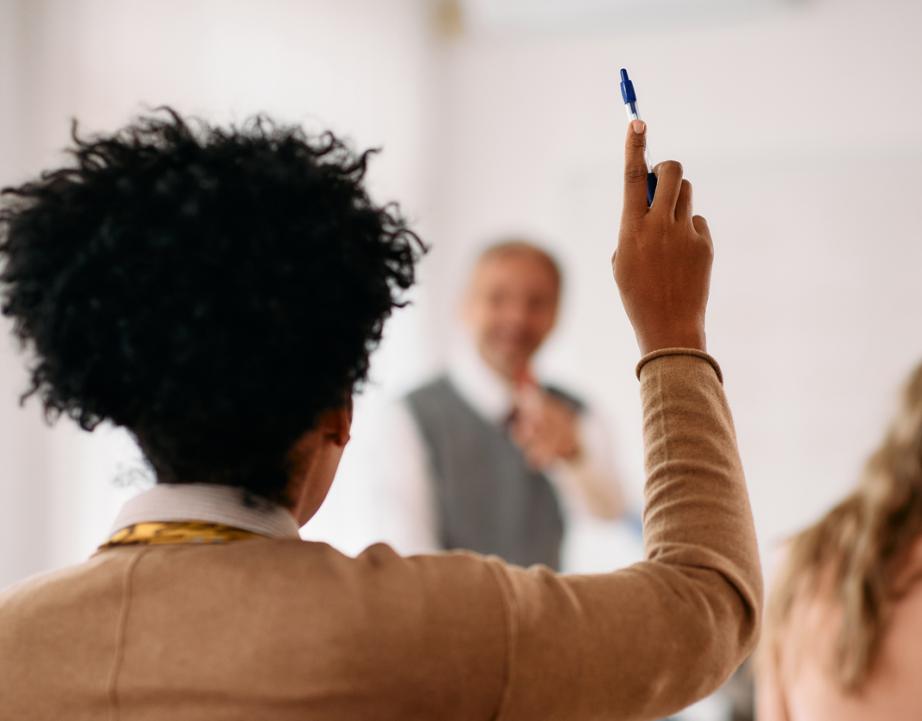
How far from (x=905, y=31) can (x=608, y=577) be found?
8.15 ft

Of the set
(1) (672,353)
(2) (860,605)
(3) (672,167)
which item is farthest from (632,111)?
(2) (860,605)

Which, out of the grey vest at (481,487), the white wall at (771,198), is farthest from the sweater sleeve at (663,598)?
the white wall at (771,198)

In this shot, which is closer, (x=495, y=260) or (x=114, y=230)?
(x=114, y=230)

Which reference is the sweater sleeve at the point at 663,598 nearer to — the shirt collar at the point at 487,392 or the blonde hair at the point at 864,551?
the blonde hair at the point at 864,551

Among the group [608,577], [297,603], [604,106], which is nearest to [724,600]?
[608,577]

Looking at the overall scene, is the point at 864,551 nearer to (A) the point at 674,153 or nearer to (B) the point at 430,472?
(B) the point at 430,472

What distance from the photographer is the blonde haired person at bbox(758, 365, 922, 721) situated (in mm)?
1025

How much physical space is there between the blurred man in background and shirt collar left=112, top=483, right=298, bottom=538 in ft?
3.90

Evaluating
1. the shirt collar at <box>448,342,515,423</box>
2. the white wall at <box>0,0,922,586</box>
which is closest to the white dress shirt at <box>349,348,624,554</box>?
the shirt collar at <box>448,342,515,423</box>

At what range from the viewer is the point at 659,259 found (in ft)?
1.99

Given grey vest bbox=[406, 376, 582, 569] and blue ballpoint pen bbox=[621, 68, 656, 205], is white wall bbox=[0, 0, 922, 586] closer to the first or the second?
grey vest bbox=[406, 376, 582, 569]

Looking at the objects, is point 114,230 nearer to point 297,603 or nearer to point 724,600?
point 297,603

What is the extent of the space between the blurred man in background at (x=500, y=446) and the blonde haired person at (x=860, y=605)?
77cm

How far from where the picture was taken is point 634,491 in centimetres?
264
